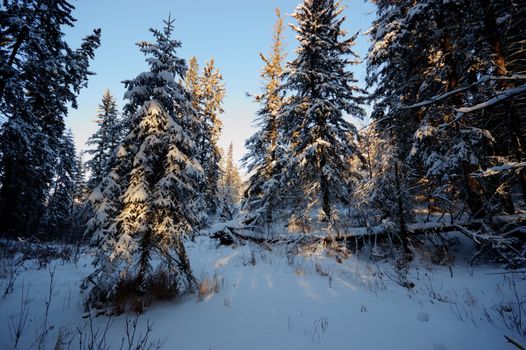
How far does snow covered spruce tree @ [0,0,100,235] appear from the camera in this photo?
1070 centimetres

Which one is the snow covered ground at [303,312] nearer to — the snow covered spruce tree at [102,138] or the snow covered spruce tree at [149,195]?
the snow covered spruce tree at [149,195]

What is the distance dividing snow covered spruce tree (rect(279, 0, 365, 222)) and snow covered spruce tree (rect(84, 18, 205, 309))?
21.4 feet

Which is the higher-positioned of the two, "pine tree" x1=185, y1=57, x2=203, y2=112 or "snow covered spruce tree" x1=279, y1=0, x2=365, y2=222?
"pine tree" x1=185, y1=57, x2=203, y2=112

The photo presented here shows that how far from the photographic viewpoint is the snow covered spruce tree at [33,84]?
10.7 meters

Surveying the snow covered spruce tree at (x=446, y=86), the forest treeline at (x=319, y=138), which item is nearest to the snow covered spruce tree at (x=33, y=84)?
the forest treeline at (x=319, y=138)

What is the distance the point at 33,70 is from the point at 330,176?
15.2 meters

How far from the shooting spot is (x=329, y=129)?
11.8 metres

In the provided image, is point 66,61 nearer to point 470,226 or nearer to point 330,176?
point 330,176

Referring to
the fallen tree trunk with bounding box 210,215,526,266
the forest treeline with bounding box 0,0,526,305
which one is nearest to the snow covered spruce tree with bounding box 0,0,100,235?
the forest treeline with bounding box 0,0,526,305

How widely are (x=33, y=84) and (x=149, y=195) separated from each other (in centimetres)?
1175

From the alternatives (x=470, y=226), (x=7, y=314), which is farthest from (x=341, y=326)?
(x=470, y=226)

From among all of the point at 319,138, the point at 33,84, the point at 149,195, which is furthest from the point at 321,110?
the point at 33,84

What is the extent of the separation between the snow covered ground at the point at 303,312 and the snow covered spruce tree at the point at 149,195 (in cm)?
70

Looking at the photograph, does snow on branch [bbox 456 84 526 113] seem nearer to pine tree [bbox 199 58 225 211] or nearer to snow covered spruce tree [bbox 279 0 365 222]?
snow covered spruce tree [bbox 279 0 365 222]
